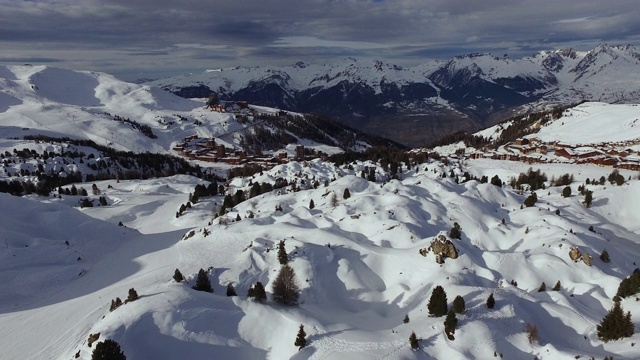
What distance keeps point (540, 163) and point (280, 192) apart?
6543 cm

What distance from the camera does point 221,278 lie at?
1357 inches

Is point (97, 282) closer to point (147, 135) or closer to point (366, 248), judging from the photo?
point (366, 248)

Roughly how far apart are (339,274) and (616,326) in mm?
19820

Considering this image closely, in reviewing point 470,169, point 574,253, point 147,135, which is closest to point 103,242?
point 574,253

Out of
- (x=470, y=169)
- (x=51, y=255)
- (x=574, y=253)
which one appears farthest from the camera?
(x=470, y=169)

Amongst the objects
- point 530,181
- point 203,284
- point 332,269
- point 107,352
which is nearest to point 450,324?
point 332,269

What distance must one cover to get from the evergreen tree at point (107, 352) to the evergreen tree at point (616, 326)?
28.8 metres

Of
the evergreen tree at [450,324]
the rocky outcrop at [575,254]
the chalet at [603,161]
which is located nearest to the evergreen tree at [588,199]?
the rocky outcrop at [575,254]

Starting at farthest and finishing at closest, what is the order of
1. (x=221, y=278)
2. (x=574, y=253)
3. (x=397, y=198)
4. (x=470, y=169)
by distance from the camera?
1. (x=470, y=169)
2. (x=397, y=198)
3. (x=574, y=253)
4. (x=221, y=278)

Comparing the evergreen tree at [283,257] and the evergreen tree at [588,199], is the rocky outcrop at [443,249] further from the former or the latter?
the evergreen tree at [588,199]

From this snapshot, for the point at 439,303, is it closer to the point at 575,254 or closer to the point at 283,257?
→ the point at 283,257

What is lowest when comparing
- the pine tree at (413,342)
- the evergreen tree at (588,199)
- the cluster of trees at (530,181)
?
the cluster of trees at (530,181)

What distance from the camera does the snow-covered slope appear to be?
2541 centimetres

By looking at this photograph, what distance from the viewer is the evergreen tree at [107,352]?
20922 mm
